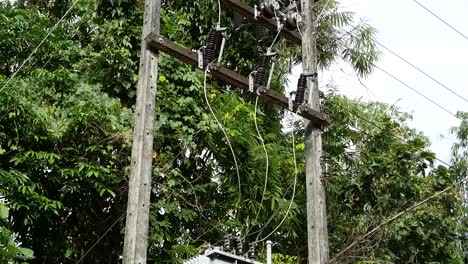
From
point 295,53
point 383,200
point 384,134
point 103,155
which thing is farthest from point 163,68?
point 384,134

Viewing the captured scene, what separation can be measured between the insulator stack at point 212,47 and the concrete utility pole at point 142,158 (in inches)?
24.3

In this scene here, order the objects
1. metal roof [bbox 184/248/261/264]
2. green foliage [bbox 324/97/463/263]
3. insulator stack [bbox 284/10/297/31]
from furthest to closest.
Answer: green foliage [bbox 324/97/463/263] < insulator stack [bbox 284/10/297/31] < metal roof [bbox 184/248/261/264]

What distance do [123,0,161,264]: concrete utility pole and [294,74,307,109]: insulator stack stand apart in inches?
69.9

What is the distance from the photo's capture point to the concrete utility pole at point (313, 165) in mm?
7461

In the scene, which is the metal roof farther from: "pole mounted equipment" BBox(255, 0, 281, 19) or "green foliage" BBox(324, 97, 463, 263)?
"green foliage" BBox(324, 97, 463, 263)

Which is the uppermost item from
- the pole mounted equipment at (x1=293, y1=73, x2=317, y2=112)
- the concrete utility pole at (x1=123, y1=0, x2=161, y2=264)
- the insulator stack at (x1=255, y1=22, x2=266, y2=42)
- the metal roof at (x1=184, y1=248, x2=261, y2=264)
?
the insulator stack at (x1=255, y1=22, x2=266, y2=42)

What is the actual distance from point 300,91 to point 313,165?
0.84 meters

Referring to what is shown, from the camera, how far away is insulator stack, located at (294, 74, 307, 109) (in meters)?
8.05

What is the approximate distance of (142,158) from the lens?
652cm

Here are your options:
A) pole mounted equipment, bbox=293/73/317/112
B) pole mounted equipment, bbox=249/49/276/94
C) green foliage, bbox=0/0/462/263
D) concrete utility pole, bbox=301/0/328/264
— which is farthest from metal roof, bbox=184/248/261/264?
green foliage, bbox=0/0/462/263

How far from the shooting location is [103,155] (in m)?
11.6

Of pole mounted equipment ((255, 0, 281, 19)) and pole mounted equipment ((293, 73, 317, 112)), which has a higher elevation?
pole mounted equipment ((255, 0, 281, 19))

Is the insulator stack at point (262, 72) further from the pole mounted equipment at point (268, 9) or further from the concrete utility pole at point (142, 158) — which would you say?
the concrete utility pole at point (142, 158)

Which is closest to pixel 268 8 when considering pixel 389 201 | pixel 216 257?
pixel 216 257
